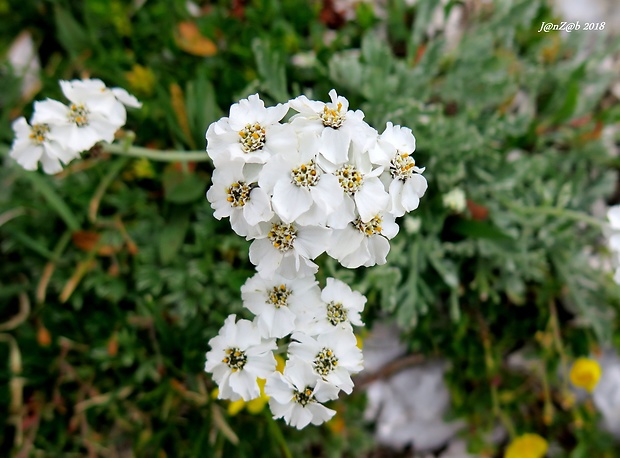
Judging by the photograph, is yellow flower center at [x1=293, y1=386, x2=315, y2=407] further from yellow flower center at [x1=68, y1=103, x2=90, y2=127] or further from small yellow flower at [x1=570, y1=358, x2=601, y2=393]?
small yellow flower at [x1=570, y1=358, x2=601, y2=393]

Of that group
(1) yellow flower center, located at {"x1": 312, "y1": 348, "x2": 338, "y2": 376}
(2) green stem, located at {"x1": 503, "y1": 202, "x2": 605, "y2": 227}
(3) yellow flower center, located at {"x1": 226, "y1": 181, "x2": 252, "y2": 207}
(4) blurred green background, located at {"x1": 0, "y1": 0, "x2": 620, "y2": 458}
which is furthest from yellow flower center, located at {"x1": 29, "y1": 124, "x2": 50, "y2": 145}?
(2) green stem, located at {"x1": 503, "y1": 202, "x2": 605, "y2": 227}

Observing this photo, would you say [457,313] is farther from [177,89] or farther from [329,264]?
[177,89]

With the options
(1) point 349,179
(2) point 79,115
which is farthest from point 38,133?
(1) point 349,179

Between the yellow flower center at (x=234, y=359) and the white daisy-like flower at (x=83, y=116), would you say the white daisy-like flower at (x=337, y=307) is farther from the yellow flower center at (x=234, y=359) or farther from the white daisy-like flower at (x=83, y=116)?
the white daisy-like flower at (x=83, y=116)

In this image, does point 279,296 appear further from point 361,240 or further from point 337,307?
point 361,240

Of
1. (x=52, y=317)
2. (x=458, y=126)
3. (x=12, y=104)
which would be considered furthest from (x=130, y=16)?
(x=458, y=126)

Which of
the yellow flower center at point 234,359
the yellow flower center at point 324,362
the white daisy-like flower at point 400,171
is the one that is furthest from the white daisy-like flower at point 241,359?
the white daisy-like flower at point 400,171

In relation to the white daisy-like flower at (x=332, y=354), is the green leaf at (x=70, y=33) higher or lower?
higher
